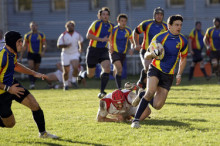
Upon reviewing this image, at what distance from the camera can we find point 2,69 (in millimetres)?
7113

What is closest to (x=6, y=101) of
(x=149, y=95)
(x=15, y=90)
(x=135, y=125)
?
(x=15, y=90)

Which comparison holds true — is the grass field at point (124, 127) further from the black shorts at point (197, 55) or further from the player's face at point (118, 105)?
the black shorts at point (197, 55)

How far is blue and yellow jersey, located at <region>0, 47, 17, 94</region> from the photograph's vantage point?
705 centimetres

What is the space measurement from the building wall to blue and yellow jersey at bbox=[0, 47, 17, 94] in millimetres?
14539

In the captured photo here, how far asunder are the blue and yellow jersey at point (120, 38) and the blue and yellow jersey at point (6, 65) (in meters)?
6.38

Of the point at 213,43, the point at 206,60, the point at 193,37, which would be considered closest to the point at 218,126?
the point at 213,43

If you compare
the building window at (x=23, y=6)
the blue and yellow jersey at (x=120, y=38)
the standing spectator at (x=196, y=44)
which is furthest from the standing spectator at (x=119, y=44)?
the building window at (x=23, y=6)

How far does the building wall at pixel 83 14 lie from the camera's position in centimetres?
2345

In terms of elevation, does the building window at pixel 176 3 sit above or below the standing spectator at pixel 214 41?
above

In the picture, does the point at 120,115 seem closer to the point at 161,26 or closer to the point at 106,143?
the point at 106,143

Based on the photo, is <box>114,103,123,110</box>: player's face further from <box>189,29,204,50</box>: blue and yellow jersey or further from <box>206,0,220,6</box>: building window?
<box>206,0,220,6</box>: building window

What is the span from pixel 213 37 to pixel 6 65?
11.2 metres

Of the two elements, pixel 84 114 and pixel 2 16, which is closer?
pixel 84 114

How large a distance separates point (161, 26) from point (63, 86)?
608 cm
